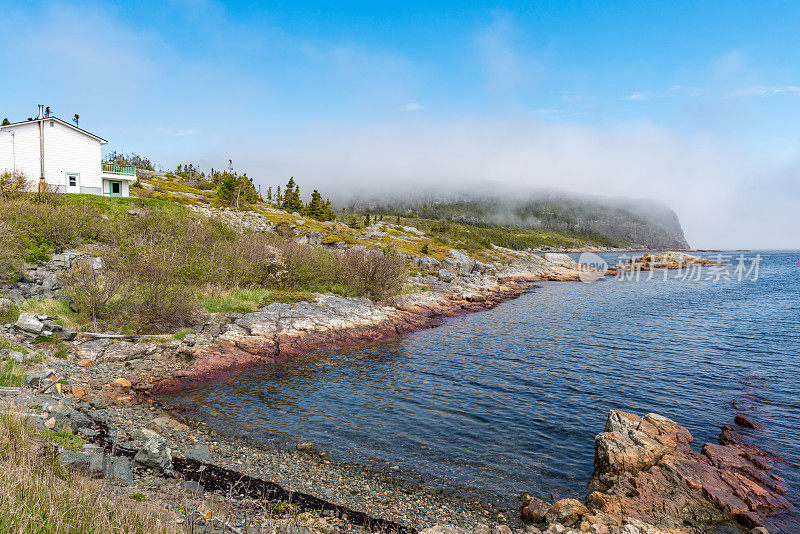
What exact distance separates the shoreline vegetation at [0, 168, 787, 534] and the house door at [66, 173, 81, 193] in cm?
934

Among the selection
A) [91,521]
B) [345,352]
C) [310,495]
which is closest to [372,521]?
[310,495]

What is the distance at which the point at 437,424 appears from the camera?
16922mm

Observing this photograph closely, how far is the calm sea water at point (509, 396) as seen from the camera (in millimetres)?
14273

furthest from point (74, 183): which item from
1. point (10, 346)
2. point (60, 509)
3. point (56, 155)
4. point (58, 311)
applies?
point (60, 509)

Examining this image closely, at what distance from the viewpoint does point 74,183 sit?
160 ft

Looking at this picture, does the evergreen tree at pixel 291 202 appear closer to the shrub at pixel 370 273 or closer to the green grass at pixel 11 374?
the shrub at pixel 370 273

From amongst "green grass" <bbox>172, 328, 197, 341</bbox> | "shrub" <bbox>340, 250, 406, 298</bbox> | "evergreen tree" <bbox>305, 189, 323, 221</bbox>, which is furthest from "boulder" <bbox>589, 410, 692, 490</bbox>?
"evergreen tree" <bbox>305, 189, 323, 221</bbox>

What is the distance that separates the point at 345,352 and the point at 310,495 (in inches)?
632

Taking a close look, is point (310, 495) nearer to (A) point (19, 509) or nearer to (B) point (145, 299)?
(A) point (19, 509)

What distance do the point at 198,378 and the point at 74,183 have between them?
4408 cm

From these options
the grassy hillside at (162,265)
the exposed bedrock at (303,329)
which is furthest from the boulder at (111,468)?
the grassy hillside at (162,265)

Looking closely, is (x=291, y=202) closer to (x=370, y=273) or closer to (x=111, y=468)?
(x=370, y=273)

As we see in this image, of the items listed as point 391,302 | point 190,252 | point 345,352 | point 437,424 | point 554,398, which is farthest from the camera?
point 391,302

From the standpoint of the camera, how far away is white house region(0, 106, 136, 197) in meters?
43.6
